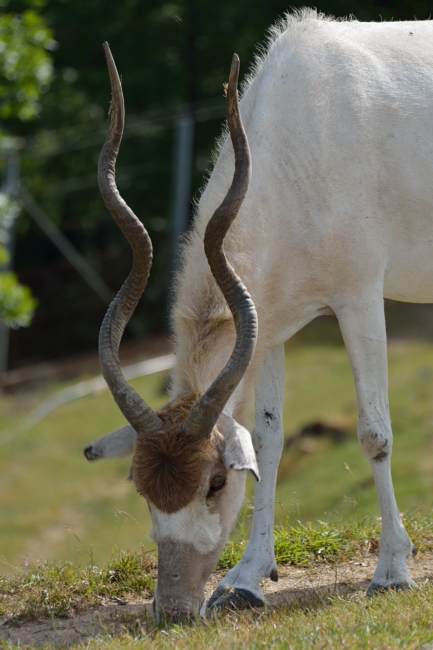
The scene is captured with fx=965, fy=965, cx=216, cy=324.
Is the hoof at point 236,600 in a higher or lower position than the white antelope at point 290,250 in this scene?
lower

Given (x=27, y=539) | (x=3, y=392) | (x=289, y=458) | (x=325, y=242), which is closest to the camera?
(x=325, y=242)

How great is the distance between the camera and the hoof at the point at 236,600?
5.87 metres

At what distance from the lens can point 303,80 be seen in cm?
629

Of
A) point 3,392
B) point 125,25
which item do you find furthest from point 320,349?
point 125,25

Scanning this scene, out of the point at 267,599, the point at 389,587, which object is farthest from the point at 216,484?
the point at 389,587

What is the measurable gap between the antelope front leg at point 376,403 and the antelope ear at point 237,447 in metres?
1.02

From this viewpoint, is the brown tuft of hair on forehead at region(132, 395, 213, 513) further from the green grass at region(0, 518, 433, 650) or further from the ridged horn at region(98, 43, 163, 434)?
the green grass at region(0, 518, 433, 650)

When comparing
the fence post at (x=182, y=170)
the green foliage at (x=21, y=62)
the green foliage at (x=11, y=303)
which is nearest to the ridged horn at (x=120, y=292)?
the green foliage at (x=11, y=303)

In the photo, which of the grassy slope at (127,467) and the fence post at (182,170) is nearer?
the grassy slope at (127,467)

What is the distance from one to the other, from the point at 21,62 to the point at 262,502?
661 centimetres

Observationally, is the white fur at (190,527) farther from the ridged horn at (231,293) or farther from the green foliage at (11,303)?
the green foliage at (11,303)

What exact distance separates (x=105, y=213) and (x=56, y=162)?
170 centimetres

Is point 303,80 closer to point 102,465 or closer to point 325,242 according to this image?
point 325,242

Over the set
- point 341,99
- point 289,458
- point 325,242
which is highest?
point 341,99
